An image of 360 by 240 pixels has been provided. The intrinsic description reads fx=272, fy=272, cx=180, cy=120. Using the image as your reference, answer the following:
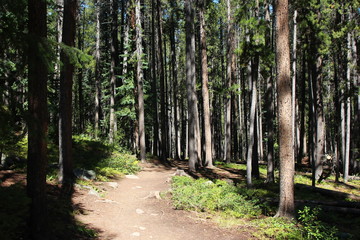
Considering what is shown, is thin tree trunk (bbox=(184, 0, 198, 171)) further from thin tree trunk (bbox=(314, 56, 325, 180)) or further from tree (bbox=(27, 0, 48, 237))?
tree (bbox=(27, 0, 48, 237))

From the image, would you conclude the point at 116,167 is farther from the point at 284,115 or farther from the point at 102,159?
the point at 284,115

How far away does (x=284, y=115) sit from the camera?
8242 millimetres

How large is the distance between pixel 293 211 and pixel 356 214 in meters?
3.21

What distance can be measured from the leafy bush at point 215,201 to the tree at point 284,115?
4.18ft

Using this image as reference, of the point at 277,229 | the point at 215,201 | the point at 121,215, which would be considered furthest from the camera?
the point at 215,201

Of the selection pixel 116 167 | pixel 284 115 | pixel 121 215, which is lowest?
pixel 121 215

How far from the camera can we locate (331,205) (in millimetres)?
10281

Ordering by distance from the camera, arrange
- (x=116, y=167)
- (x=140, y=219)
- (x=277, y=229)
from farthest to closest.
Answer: (x=116, y=167) → (x=140, y=219) → (x=277, y=229)

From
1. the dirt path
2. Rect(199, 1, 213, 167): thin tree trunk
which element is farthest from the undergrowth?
Rect(199, 1, 213, 167): thin tree trunk

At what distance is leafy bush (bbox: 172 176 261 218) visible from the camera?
9188 mm

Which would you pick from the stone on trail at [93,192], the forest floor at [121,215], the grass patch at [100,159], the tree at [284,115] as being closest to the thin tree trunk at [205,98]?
the grass patch at [100,159]

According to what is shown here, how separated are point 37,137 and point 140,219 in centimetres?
422

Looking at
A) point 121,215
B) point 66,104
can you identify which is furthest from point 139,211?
point 66,104

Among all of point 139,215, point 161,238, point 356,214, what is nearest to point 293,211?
point 356,214
